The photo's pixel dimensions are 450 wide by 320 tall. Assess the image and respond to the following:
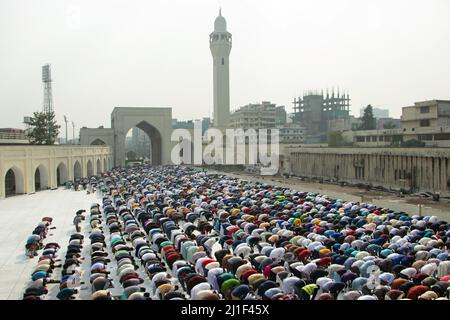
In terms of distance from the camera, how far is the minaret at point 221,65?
64.6 m

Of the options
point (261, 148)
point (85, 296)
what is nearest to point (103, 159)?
point (261, 148)

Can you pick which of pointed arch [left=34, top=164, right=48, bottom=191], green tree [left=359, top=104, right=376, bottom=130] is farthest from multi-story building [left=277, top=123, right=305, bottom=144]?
pointed arch [left=34, top=164, right=48, bottom=191]

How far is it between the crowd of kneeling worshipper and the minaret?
140ft

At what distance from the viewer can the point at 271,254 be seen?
45.4ft

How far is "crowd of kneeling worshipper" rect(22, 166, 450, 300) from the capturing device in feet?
35.7

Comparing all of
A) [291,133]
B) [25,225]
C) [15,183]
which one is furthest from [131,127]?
[25,225]

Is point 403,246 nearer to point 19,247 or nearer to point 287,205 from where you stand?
point 287,205

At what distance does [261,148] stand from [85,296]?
179 feet

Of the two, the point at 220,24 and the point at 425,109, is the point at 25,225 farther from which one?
the point at 220,24

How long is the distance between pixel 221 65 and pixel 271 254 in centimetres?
5369

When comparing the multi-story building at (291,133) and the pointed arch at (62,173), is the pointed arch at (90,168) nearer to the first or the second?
the pointed arch at (62,173)

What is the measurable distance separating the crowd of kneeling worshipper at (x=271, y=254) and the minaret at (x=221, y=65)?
1686 inches

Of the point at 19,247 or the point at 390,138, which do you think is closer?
the point at 19,247

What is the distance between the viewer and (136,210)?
22.9 metres
